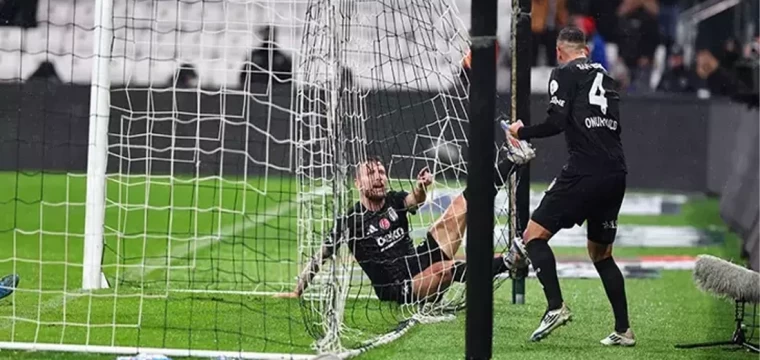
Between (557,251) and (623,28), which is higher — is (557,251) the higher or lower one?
the lower one

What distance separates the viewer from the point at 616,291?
819 centimetres

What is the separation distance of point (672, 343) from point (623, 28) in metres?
15.9

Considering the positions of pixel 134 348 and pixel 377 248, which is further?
pixel 377 248

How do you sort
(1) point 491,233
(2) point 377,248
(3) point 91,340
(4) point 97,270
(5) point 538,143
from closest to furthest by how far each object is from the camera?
1. (1) point 491,233
2. (3) point 91,340
3. (2) point 377,248
4. (4) point 97,270
5. (5) point 538,143

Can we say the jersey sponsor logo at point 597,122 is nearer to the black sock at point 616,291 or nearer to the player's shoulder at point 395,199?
the black sock at point 616,291

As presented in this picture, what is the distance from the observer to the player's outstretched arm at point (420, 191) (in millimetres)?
8656

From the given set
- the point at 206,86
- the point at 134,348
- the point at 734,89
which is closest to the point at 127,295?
the point at 134,348

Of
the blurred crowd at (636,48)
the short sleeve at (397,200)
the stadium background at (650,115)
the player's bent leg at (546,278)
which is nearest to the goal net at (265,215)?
the short sleeve at (397,200)

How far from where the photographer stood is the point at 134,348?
7098 mm

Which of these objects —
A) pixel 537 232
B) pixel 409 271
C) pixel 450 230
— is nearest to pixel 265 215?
pixel 409 271

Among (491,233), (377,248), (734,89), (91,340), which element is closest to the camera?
(491,233)

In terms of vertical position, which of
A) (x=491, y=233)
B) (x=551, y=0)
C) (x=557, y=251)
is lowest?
(x=557, y=251)

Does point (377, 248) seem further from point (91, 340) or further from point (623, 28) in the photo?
point (623, 28)

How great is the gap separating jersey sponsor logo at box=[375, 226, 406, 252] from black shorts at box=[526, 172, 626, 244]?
119cm
